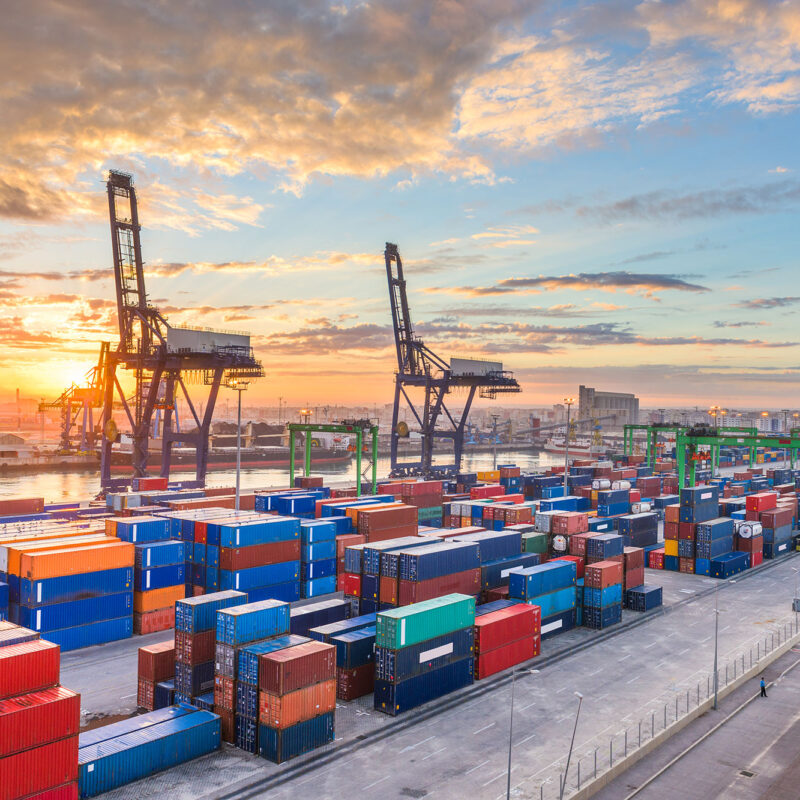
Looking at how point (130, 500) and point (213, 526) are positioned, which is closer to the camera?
point (213, 526)

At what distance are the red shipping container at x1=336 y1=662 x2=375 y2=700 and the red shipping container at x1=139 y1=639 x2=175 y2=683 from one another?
7506 millimetres

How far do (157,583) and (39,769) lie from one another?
19.7 m

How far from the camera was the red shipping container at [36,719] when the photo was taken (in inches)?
767

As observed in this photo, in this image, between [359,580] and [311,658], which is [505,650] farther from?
[311,658]

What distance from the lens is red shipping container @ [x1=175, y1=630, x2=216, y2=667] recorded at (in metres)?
28.2


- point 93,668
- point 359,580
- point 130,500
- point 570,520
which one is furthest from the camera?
point 130,500

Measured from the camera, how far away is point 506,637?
35344mm

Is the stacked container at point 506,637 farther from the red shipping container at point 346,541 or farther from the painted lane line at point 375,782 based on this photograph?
the red shipping container at point 346,541

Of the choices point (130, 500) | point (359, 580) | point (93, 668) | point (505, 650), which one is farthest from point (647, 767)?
point (130, 500)

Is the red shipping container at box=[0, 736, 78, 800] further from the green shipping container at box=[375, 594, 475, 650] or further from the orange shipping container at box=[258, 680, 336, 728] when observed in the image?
the green shipping container at box=[375, 594, 475, 650]

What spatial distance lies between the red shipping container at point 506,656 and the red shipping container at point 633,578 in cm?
1288

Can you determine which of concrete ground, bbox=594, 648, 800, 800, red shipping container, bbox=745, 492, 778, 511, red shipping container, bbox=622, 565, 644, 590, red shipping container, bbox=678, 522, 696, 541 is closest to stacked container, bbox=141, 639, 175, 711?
concrete ground, bbox=594, 648, 800, 800

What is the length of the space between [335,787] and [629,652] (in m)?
21.5

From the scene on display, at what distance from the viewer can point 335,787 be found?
2341 cm
